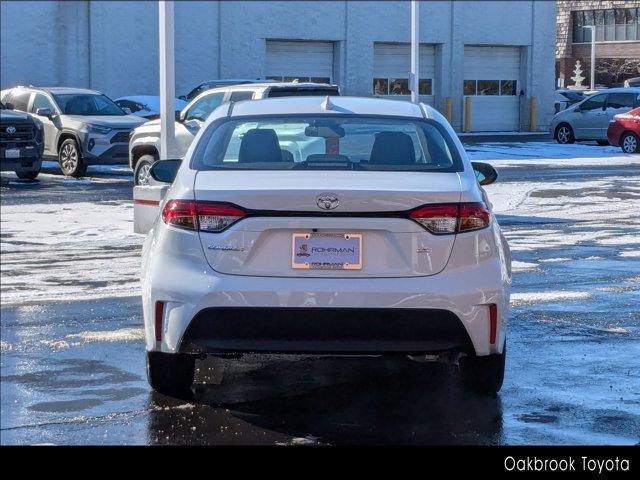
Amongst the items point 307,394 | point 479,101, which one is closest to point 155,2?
point 479,101

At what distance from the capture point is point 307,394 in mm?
6895

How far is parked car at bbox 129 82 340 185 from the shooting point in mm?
18078

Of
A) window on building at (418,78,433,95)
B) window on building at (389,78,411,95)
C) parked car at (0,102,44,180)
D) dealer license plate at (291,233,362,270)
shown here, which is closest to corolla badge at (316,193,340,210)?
dealer license plate at (291,233,362,270)

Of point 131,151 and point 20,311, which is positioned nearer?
point 20,311

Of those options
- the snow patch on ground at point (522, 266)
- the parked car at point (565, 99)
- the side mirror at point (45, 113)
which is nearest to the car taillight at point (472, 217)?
the snow patch on ground at point (522, 266)

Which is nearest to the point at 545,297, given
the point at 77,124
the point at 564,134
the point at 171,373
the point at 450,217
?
the point at 450,217

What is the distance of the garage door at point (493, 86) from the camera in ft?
147

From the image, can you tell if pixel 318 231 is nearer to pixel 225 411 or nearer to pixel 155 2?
pixel 225 411

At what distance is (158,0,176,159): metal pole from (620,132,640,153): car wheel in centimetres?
1904

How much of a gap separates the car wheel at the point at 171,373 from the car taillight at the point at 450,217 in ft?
4.73

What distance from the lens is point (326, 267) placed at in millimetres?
6059

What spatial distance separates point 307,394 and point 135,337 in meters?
1.88

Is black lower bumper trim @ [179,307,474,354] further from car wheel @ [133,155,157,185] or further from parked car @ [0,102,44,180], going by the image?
parked car @ [0,102,44,180]

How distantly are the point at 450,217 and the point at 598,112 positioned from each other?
97.6 feet
